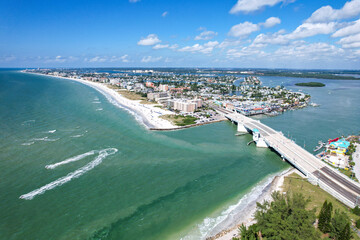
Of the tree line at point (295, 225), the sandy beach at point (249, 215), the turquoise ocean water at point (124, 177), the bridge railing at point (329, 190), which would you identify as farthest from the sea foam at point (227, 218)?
the bridge railing at point (329, 190)

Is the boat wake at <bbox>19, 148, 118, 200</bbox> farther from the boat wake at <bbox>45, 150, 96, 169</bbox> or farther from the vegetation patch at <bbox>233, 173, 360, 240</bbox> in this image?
the vegetation patch at <bbox>233, 173, 360, 240</bbox>

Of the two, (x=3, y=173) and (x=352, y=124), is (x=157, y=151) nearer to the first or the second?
(x=3, y=173)

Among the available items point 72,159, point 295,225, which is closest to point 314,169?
point 295,225

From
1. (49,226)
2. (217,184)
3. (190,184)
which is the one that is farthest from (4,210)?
(217,184)

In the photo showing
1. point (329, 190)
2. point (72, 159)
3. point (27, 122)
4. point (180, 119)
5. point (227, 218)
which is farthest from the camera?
point (180, 119)

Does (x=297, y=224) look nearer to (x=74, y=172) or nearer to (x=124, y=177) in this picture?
(x=124, y=177)
